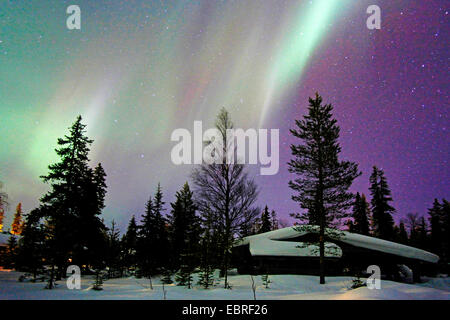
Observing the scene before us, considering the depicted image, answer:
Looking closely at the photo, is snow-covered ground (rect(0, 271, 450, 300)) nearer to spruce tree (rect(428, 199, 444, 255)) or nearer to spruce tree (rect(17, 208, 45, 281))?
spruce tree (rect(17, 208, 45, 281))

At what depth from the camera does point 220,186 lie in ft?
56.5

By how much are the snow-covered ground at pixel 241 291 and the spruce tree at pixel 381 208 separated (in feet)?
76.3

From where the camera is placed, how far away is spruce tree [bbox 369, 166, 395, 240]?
126ft

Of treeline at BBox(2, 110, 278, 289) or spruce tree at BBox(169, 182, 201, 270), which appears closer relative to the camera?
treeline at BBox(2, 110, 278, 289)

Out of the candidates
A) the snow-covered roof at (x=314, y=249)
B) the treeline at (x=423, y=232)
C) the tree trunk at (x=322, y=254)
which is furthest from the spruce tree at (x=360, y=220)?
the tree trunk at (x=322, y=254)

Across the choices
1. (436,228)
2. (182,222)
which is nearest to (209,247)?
(182,222)

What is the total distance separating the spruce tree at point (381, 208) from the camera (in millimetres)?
38375

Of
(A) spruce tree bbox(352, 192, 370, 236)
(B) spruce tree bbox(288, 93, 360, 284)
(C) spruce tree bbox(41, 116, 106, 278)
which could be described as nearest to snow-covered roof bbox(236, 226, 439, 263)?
(B) spruce tree bbox(288, 93, 360, 284)

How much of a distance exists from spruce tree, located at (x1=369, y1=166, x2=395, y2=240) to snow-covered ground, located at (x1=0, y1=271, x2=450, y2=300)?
2326cm

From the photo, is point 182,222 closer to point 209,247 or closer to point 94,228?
point 94,228

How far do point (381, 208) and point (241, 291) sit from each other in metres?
36.1

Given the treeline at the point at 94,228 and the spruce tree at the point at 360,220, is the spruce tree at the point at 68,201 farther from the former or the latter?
the spruce tree at the point at 360,220
